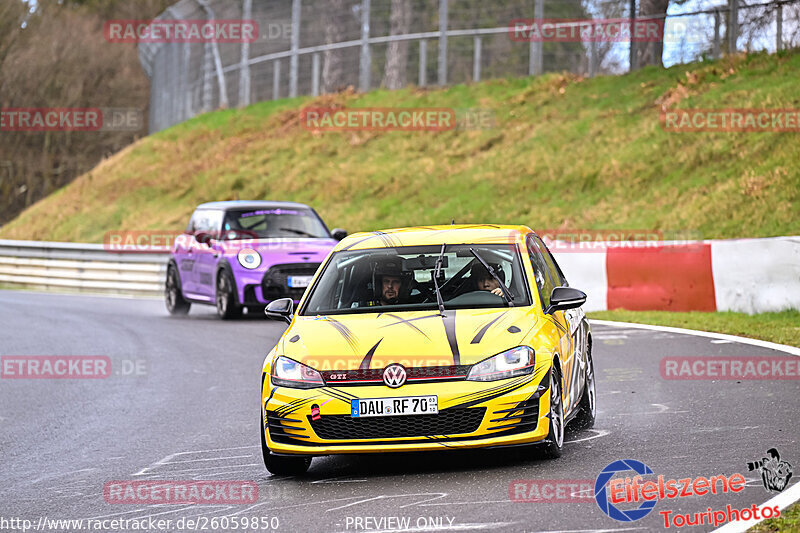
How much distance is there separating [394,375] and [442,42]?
2671 cm

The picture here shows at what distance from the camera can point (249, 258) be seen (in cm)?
1792

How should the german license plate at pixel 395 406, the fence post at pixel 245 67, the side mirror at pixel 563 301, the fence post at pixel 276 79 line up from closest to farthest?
1. the german license plate at pixel 395 406
2. the side mirror at pixel 563 301
3. the fence post at pixel 245 67
4. the fence post at pixel 276 79

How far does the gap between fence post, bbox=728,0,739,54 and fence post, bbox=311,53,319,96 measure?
1272cm

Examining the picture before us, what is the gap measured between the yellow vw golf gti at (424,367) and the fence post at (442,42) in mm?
24772

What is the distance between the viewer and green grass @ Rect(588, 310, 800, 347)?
44.5 feet

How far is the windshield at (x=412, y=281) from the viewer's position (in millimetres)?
7914

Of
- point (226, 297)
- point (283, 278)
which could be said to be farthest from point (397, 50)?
point (283, 278)

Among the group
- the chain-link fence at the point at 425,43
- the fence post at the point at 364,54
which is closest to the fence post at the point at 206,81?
the chain-link fence at the point at 425,43

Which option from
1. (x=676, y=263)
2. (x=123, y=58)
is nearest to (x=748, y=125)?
(x=676, y=263)

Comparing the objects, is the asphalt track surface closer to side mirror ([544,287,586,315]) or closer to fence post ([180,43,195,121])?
side mirror ([544,287,586,315])

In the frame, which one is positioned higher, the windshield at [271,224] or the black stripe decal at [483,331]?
the windshield at [271,224]

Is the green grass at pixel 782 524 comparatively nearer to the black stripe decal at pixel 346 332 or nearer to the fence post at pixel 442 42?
the black stripe decal at pixel 346 332

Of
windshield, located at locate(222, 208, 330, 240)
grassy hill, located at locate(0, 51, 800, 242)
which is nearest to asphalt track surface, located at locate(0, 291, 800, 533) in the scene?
windshield, located at locate(222, 208, 330, 240)

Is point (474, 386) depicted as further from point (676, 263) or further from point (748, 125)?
point (748, 125)
